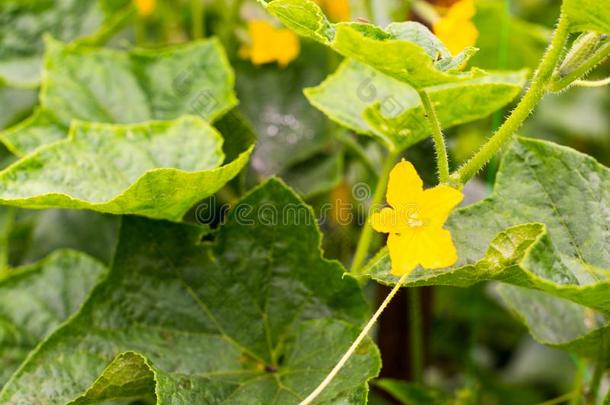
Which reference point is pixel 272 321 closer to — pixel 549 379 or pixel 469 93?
pixel 469 93

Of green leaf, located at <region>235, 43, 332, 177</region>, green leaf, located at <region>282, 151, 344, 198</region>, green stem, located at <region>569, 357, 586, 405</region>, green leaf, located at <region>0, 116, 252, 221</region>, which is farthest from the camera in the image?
green leaf, located at <region>235, 43, 332, 177</region>

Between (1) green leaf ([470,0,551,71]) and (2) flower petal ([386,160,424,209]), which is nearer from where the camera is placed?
(2) flower petal ([386,160,424,209])

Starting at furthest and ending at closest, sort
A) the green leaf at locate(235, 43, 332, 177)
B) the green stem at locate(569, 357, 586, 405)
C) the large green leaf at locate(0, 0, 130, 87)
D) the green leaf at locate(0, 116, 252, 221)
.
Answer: the large green leaf at locate(0, 0, 130, 87), the green leaf at locate(235, 43, 332, 177), the green stem at locate(569, 357, 586, 405), the green leaf at locate(0, 116, 252, 221)

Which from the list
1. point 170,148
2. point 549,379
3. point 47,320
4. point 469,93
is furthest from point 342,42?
point 549,379

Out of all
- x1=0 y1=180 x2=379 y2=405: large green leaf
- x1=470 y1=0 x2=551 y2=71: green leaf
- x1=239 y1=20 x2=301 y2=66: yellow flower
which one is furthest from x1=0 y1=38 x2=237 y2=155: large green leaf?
x1=470 y1=0 x2=551 y2=71: green leaf

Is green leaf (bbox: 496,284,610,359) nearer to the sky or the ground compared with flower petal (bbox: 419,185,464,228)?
nearer to the ground

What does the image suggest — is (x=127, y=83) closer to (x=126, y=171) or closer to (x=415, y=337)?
(x=126, y=171)

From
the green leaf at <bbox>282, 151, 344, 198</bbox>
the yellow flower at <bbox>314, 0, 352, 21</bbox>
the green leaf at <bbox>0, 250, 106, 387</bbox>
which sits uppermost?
the yellow flower at <bbox>314, 0, 352, 21</bbox>

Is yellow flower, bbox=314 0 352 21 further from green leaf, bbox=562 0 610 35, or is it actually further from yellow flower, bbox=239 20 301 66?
green leaf, bbox=562 0 610 35
